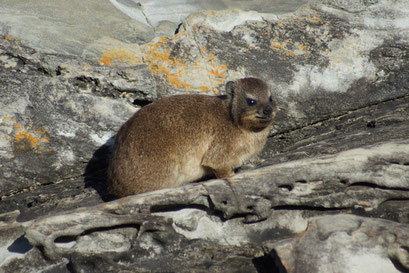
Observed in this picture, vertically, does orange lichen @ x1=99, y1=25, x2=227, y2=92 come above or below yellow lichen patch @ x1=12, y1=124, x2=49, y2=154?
above

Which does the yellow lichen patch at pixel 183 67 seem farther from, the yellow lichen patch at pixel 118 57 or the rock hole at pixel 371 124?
the rock hole at pixel 371 124

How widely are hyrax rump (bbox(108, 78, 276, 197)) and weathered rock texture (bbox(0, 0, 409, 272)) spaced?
1.56 feet

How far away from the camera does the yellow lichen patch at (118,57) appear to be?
19.1ft

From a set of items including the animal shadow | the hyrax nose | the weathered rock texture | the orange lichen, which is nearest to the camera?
the weathered rock texture

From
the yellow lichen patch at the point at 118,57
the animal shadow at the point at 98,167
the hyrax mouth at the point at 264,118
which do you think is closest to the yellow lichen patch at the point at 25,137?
the animal shadow at the point at 98,167

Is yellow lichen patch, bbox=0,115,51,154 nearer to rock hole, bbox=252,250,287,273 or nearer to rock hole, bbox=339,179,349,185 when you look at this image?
rock hole, bbox=252,250,287,273

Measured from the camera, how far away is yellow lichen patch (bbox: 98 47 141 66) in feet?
19.1

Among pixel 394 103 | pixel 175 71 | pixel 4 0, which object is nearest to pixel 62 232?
pixel 175 71

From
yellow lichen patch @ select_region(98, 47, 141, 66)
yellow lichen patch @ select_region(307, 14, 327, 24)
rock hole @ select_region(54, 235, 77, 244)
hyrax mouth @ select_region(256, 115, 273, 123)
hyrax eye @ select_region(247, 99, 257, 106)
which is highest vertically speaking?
yellow lichen patch @ select_region(307, 14, 327, 24)

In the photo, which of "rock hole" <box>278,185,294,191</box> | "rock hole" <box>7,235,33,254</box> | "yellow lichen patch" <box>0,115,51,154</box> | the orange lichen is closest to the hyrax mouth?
the orange lichen

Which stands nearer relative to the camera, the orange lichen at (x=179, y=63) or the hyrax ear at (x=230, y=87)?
the hyrax ear at (x=230, y=87)

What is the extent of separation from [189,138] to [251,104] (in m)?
0.96

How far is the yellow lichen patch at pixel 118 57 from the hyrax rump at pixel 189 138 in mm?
968

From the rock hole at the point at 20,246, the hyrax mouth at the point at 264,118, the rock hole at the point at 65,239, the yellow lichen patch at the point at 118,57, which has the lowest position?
the rock hole at the point at 20,246
